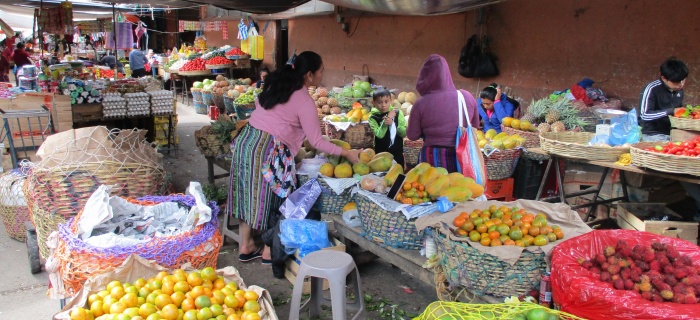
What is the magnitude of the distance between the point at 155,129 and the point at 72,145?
17.3 feet

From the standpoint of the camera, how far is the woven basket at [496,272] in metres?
2.56

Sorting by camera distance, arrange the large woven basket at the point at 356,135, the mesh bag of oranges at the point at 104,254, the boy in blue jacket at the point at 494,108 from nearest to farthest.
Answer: the mesh bag of oranges at the point at 104,254 < the boy in blue jacket at the point at 494,108 < the large woven basket at the point at 356,135

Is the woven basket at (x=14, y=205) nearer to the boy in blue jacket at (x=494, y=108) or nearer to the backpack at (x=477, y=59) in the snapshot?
the boy in blue jacket at (x=494, y=108)

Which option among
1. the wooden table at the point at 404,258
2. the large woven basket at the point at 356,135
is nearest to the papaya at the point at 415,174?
the wooden table at the point at 404,258

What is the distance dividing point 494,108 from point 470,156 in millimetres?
3016

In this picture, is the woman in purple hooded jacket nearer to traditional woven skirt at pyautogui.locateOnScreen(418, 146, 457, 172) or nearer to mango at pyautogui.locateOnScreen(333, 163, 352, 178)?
traditional woven skirt at pyautogui.locateOnScreen(418, 146, 457, 172)

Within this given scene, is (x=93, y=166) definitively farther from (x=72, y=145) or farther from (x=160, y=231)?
(x=160, y=231)

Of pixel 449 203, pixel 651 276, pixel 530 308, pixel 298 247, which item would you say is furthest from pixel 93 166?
pixel 651 276

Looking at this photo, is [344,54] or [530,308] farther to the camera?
[344,54]

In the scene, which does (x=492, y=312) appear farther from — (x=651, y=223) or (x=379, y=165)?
(x=651, y=223)

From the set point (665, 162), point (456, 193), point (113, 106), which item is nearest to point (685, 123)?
point (665, 162)

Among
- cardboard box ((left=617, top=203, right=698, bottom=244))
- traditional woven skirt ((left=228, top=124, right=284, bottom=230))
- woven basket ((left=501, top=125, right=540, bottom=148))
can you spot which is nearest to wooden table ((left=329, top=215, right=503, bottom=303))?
traditional woven skirt ((left=228, top=124, right=284, bottom=230))

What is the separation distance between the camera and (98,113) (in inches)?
307

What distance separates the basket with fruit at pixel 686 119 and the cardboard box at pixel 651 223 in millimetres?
749
